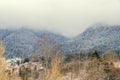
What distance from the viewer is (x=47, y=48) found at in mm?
66750

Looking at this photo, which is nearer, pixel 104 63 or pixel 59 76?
pixel 59 76

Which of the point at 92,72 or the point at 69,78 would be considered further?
the point at 69,78

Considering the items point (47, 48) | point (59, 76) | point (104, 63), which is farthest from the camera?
point (104, 63)

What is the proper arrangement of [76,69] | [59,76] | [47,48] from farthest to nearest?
[76,69]
[47,48]
[59,76]

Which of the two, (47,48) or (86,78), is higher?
(47,48)

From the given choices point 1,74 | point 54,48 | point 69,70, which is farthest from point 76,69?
point 1,74

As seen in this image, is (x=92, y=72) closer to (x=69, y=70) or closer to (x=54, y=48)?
(x=54, y=48)

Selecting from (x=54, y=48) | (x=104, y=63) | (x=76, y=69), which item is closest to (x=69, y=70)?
(x=76, y=69)

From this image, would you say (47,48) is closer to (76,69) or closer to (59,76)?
(59,76)

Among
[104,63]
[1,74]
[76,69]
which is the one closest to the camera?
[1,74]

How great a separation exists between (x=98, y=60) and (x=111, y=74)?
134 inches

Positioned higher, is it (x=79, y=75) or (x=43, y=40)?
(x=43, y=40)

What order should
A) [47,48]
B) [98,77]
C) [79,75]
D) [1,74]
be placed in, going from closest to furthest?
[1,74], [47,48], [98,77], [79,75]

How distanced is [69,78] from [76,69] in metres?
8.74
